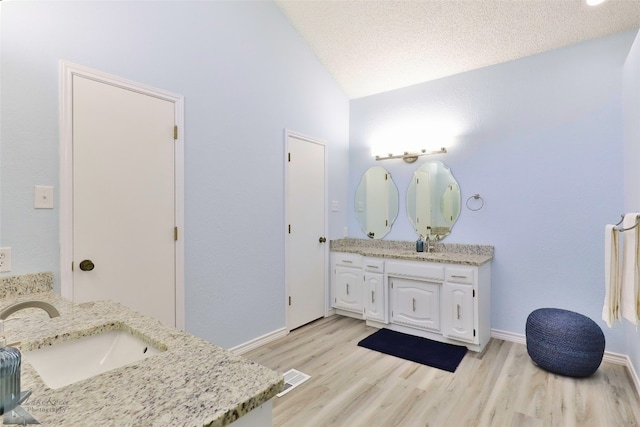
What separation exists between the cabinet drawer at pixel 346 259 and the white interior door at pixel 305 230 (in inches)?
5.3

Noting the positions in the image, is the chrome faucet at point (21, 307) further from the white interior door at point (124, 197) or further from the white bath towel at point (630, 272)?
the white bath towel at point (630, 272)

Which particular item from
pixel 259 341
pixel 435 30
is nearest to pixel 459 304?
pixel 259 341

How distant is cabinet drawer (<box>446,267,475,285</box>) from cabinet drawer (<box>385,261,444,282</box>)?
73 millimetres

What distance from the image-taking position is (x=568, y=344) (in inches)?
93.6

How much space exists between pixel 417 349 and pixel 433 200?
1601mm

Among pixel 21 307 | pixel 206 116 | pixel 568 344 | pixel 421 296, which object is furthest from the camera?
pixel 421 296

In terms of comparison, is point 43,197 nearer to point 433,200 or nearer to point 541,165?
point 433,200

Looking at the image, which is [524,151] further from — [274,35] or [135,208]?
[135,208]

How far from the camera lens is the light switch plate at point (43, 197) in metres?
1.75

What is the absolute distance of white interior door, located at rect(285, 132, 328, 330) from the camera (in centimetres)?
338

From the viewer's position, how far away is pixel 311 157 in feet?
11.9

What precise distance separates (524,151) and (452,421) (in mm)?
2471

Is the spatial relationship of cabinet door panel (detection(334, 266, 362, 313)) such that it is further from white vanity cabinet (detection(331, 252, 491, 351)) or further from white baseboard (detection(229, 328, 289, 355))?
white baseboard (detection(229, 328, 289, 355))

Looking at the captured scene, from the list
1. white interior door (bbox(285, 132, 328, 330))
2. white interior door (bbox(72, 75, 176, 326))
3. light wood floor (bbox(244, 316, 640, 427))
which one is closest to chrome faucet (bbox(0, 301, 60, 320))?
white interior door (bbox(72, 75, 176, 326))
